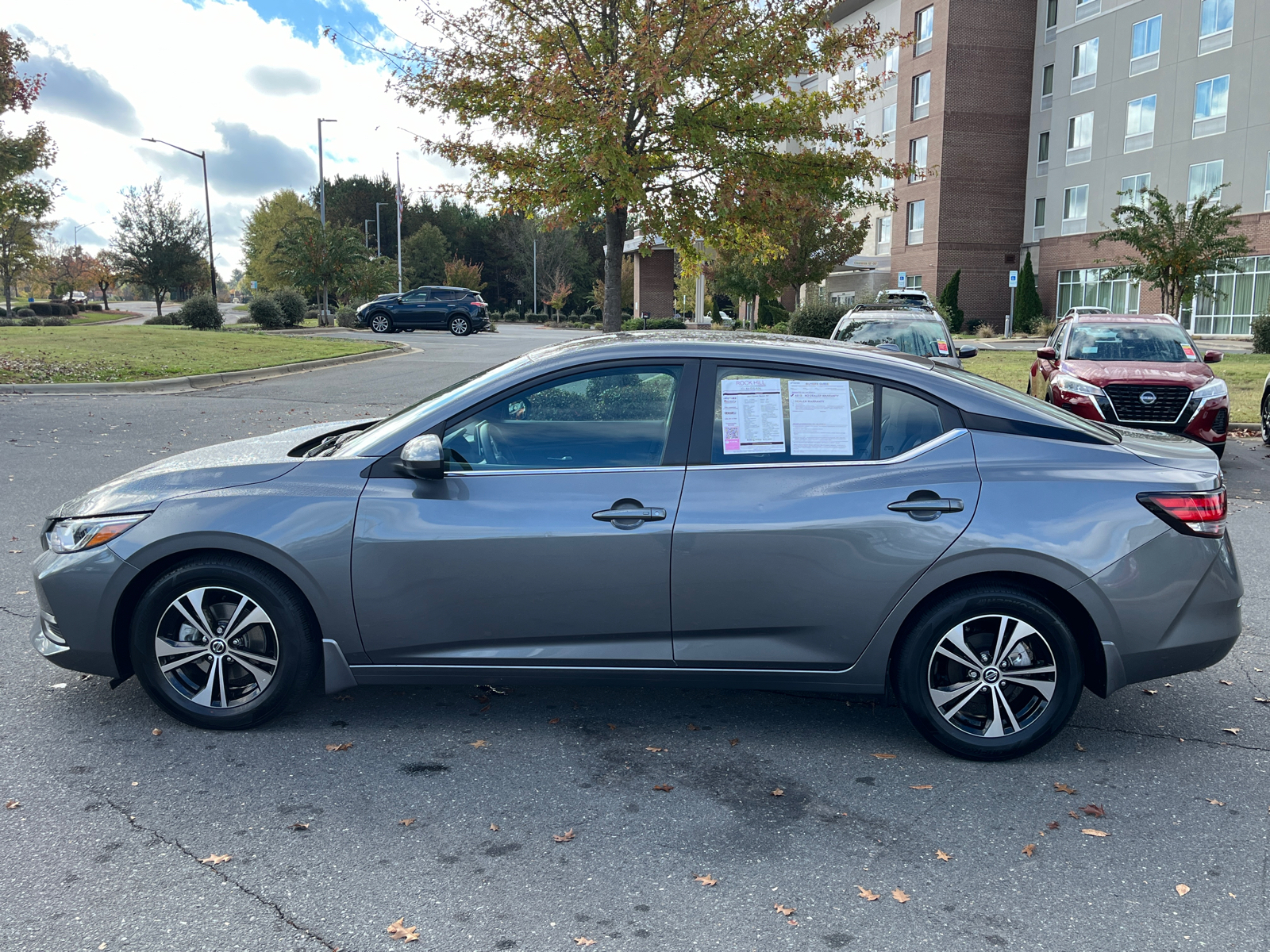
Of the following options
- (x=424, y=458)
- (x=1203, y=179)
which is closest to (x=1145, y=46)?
(x=1203, y=179)

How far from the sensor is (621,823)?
3.51m

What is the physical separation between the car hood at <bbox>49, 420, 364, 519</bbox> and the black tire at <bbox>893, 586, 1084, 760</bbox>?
2.62 m

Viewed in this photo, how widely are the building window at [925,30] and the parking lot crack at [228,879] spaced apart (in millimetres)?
53888

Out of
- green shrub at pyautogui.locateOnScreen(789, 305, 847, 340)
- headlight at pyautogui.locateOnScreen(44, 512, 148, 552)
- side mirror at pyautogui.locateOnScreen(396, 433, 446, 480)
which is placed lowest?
headlight at pyautogui.locateOnScreen(44, 512, 148, 552)

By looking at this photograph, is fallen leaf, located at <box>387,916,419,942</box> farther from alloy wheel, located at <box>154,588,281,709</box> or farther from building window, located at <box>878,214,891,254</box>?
building window, located at <box>878,214,891,254</box>

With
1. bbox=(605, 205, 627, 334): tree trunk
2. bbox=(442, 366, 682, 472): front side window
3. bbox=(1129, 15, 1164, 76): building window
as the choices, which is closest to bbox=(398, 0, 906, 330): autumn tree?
bbox=(605, 205, 627, 334): tree trunk

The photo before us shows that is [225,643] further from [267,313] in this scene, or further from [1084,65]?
[1084,65]

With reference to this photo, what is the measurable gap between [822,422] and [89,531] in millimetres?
2957

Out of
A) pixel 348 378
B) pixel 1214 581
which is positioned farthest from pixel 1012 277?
pixel 1214 581

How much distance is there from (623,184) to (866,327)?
3.72m

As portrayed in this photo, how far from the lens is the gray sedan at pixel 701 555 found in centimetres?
388

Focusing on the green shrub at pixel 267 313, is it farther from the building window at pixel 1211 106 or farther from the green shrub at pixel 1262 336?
the building window at pixel 1211 106

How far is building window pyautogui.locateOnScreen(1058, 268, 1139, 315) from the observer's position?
44.3m

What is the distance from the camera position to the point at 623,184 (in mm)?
13164
